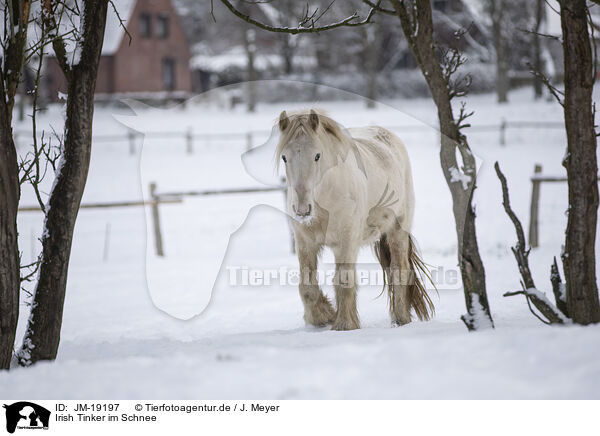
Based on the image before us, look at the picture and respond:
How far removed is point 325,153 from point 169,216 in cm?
877

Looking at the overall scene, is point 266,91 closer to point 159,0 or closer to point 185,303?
point 185,303

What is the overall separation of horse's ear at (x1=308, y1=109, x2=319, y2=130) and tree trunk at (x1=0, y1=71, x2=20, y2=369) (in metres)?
1.75

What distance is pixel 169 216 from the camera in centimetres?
1212

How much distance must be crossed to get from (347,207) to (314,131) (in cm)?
75

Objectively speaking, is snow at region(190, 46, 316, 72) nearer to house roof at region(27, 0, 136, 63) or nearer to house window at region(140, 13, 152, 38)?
house window at region(140, 13, 152, 38)

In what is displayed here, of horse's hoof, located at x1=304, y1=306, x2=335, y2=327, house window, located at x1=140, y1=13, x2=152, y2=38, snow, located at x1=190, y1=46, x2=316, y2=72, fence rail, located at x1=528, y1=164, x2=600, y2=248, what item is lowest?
horse's hoof, located at x1=304, y1=306, x2=335, y2=327

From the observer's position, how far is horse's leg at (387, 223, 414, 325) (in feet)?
15.8

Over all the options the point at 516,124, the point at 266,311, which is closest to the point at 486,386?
the point at 266,311

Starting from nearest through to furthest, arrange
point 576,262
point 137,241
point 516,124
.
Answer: point 576,262
point 137,241
point 516,124

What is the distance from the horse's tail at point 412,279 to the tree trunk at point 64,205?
8.70 feet

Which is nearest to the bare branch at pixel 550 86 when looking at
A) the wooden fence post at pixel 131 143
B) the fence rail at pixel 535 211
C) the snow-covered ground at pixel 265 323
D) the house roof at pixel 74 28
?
the snow-covered ground at pixel 265 323

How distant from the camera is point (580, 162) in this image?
3.17 meters

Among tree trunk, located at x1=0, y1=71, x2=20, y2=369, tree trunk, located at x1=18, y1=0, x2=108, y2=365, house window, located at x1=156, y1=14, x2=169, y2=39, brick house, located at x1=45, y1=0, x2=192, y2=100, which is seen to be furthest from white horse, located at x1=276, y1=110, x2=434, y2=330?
house window, located at x1=156, y1=14, x2=169, y2=39
